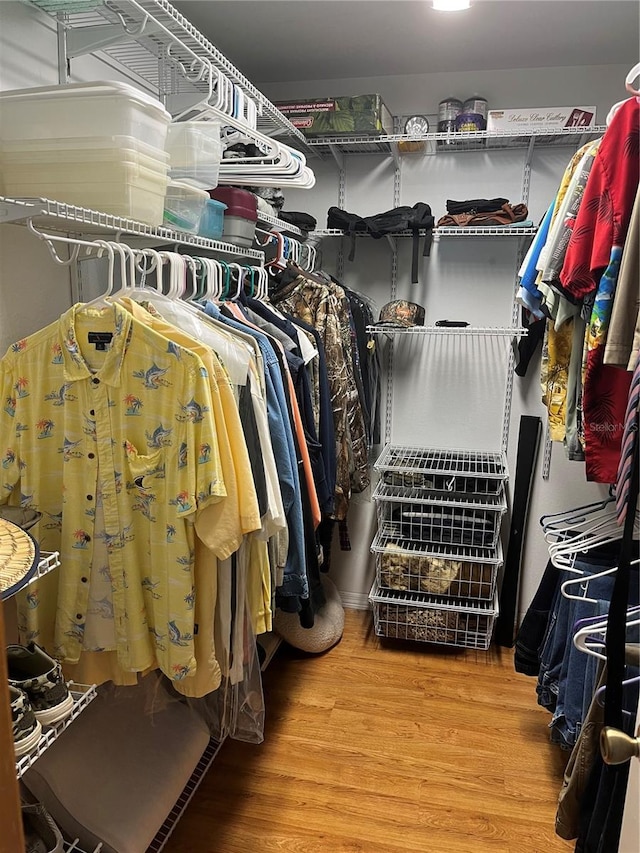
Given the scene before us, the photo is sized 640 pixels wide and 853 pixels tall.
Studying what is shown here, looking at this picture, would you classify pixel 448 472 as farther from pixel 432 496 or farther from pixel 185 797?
pixel 185 797

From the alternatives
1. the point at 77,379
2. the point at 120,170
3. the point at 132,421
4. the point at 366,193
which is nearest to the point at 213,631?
the point at 132,421

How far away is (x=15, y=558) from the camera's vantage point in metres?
1.11

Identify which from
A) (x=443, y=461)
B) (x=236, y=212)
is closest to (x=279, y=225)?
(x=236, y=212)

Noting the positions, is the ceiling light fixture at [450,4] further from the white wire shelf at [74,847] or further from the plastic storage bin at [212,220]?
the white wire shelf at [74,847]

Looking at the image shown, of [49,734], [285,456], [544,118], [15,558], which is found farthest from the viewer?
[544,118]

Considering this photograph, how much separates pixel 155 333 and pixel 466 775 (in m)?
1.75

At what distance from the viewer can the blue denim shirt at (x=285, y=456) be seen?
1.79 metres

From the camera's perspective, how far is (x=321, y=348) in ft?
7.59

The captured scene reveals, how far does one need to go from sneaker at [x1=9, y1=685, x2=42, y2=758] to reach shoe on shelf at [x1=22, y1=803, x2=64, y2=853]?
0.44 meters

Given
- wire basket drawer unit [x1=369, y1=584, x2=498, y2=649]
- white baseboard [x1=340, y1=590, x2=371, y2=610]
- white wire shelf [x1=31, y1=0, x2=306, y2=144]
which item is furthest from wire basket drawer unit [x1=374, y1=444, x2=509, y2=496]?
white wire shelf [x1=31, y1=0, x2=306, y2=144]

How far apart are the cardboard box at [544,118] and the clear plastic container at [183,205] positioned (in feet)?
4.49

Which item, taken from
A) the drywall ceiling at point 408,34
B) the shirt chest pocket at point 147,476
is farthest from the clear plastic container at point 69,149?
the drywall ceiling at point 408,34

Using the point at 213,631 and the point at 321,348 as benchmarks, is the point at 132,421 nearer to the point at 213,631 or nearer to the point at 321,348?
the point at 213,631

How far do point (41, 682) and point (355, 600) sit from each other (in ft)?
7.08
